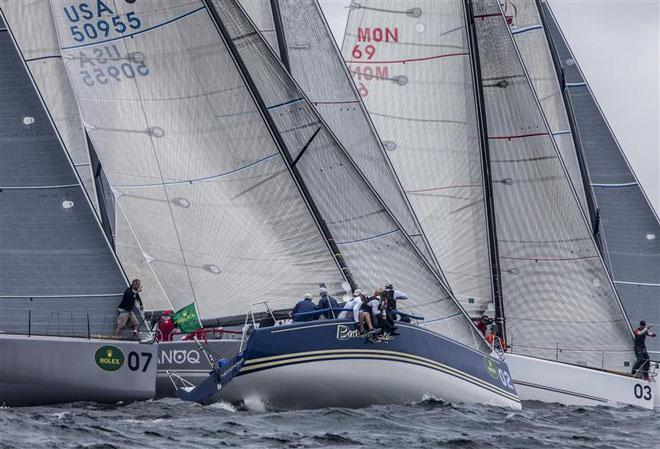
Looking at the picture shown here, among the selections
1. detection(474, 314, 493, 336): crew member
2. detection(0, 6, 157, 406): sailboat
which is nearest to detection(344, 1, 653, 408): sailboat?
detection(474, 314, 493, 336): crew member

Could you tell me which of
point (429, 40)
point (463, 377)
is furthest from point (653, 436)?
point (429, 40)

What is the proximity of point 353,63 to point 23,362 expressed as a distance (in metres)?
14.2

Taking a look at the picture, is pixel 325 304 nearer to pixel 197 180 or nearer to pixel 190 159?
pixel 197 180

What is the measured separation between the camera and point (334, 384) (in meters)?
26.1

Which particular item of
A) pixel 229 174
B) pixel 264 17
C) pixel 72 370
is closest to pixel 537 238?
pixel 264 17

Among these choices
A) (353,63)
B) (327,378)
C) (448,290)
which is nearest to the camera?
(327,378)

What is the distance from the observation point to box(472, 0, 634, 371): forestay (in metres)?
35.2

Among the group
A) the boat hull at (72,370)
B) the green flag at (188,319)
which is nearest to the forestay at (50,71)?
the green flag at (188,319)

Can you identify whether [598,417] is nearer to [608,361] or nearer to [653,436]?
[653,436]

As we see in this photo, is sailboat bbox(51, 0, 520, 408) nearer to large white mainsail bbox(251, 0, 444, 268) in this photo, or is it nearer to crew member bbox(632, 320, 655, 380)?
large white mainsail bbox(251, 0, 444, 268)

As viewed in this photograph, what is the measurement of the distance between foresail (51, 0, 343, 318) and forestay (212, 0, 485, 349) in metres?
0.47

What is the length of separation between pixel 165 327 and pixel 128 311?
14.6 feet

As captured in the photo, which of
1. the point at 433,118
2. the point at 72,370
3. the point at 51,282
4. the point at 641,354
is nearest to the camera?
the point at 72,370

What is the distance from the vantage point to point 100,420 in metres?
24.1
